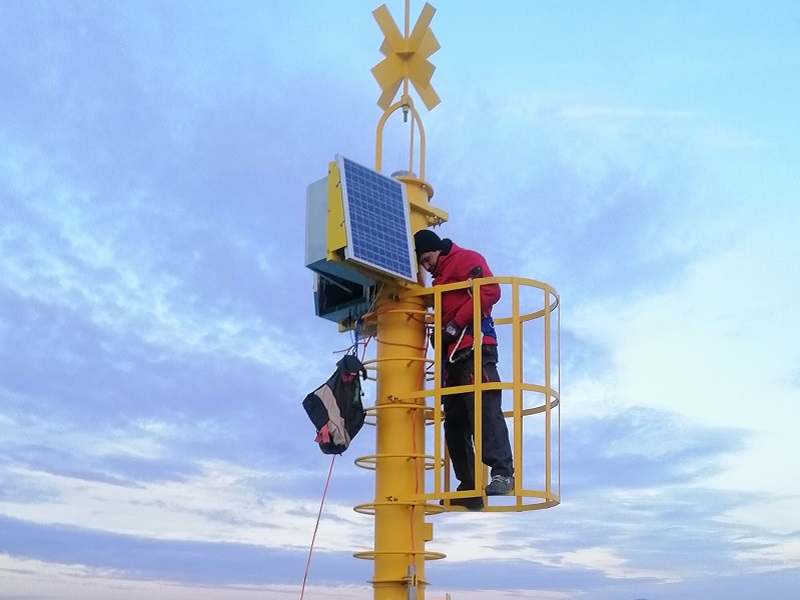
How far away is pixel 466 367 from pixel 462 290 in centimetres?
87

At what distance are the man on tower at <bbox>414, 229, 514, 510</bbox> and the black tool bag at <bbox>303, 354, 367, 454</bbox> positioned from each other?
39.9 inches

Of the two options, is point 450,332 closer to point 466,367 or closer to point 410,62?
point 466,367

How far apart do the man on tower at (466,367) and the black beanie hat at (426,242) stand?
0.36 ft

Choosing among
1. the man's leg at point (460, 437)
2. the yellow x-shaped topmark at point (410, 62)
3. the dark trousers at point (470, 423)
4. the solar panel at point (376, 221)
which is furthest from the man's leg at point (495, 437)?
the yellow x-shaped topmark at point (410, 62)

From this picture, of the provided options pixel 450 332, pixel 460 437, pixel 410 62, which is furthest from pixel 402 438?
pixel 410 62

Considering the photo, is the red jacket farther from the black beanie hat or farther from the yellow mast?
the yellow mast

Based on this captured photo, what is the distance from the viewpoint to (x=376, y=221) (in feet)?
34.6

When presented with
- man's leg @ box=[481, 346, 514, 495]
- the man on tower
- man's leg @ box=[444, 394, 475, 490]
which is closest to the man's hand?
the man on tower

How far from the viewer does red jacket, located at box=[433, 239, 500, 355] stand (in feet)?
33.2

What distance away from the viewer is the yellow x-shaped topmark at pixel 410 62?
12.5 m

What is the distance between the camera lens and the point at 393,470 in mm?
10250

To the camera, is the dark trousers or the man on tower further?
the man on tower

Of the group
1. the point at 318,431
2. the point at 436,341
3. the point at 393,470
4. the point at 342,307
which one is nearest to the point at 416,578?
the point at 393,470

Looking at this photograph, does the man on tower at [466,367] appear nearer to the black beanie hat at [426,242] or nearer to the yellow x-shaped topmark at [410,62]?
the black beanie hat at [426,242]
